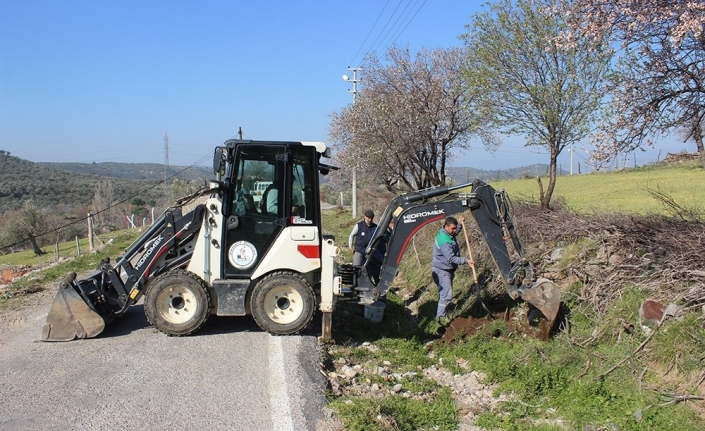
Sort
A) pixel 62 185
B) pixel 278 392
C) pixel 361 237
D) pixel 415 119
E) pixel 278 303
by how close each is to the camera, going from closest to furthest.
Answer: pixel 278 392 < pixel 278 303 < pixel 361 237 < pixel 415 119 < pixel 62 185

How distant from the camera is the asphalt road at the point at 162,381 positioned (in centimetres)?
597

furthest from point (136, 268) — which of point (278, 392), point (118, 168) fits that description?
point (118, 168)

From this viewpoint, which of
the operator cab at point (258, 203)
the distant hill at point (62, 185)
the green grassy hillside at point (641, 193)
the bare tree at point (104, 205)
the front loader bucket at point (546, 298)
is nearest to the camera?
the front loader bucket at point (546, 298)

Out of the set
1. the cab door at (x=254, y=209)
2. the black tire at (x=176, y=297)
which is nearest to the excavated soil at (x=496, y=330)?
the cab door at (x=254, y=209)

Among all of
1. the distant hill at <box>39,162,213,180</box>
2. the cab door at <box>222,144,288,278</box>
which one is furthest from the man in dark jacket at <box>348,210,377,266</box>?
the distant hill at <box>39,162,213,180</box>

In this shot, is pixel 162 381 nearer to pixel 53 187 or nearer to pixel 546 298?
pixel 546 298

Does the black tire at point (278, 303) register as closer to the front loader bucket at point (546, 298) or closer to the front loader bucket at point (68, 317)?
the front loader bucket at point (68, 317)

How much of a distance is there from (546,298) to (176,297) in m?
5.40

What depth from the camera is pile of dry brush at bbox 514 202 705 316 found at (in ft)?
25.6

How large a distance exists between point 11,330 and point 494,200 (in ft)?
26.1

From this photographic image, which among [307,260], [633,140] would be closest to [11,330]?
[307,260]

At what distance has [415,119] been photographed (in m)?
19.5

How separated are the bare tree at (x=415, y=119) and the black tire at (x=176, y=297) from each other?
11899 mm

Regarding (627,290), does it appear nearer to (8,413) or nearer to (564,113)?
(564,113)
